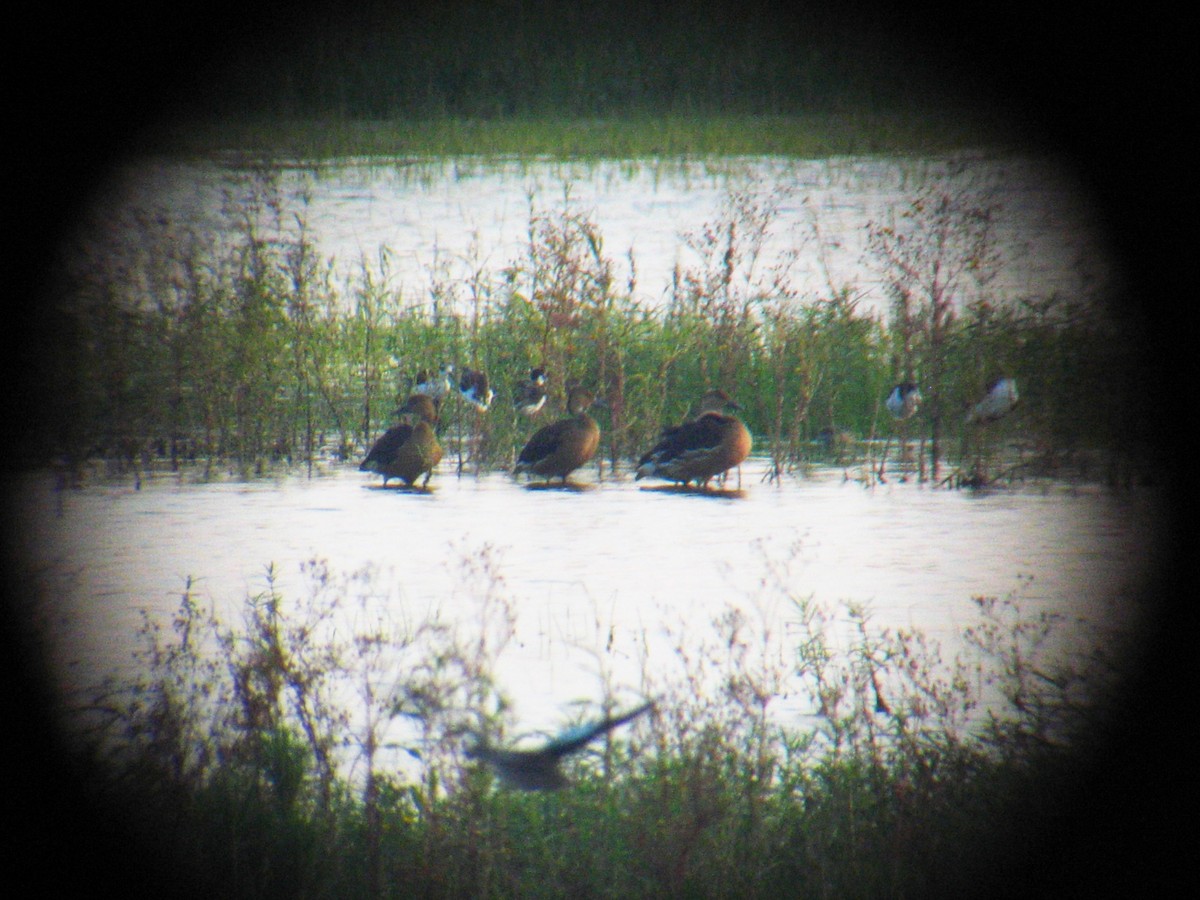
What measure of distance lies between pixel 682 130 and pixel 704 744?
1276 centimetres

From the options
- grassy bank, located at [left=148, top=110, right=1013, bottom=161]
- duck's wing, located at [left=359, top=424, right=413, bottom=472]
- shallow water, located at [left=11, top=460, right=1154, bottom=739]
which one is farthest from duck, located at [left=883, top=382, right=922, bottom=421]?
grassy bank, located at [left=148, top=110, right=1013, bottom=161]

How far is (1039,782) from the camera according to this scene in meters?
3.60

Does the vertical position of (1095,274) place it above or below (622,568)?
above

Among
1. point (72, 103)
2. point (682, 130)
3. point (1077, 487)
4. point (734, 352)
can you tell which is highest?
point (682, 130)

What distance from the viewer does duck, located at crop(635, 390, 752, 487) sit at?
8172mm

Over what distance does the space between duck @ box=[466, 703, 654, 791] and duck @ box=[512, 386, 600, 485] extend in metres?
4.87

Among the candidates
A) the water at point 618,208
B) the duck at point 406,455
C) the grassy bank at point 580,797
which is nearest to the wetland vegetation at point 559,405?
the grassy bank at point 580,797

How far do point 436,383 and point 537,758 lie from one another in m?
7.13

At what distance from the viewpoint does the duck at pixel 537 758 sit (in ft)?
11.4

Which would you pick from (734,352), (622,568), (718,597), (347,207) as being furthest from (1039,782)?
(347,207)

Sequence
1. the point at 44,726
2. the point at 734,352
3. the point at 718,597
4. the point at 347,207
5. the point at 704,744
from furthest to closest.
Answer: the point at 347,207 < the point at 734,352 < the point at 718,597 < the point at 44,726 < the point at 704,744

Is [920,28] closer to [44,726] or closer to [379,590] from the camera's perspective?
[379,590]

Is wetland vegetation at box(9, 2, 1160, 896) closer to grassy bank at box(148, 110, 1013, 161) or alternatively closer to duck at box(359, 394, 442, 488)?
grassy bank at box(148, 110, 1013, 161)

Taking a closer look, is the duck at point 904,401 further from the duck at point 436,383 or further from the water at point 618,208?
the duck at point 436,383
